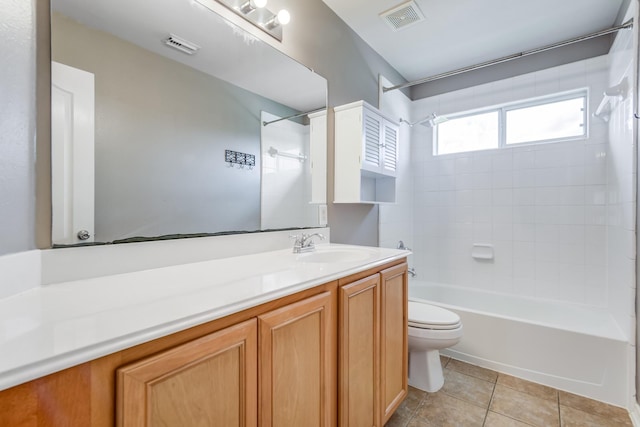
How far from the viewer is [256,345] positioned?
78cm

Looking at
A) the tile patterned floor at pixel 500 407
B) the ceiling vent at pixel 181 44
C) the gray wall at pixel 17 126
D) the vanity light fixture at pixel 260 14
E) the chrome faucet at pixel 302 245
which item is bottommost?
the tile patterned floor at pixel 500 407

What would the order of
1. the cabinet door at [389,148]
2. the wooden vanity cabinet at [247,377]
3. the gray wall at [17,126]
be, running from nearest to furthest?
the wooden vanity cabinet at [247,377] < the gray wall at [17,126] < the cabinet door at [389,148]

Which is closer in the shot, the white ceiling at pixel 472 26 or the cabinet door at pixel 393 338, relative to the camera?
the cabinet door at pixel 393 338

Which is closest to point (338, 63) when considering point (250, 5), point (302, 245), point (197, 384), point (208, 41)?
point (250, 5)

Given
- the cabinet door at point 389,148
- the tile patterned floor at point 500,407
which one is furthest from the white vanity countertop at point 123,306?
the cabinet door at point 389,148

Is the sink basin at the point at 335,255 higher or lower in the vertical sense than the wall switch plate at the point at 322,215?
lower

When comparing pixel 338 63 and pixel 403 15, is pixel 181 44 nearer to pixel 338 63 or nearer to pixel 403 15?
pixel 338 63

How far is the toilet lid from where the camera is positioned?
1.75 metres

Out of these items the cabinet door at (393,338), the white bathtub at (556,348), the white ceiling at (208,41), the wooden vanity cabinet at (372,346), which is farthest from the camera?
the white bathtub at (556,348)

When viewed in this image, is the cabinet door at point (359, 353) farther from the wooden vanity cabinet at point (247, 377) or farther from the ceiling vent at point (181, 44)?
the ceiling vent at point (181, 44)

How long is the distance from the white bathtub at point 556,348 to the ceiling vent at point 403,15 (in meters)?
2.16

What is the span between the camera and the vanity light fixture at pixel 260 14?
1380mm

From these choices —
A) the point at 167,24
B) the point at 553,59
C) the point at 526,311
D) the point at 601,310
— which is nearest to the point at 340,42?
the point at 167,24

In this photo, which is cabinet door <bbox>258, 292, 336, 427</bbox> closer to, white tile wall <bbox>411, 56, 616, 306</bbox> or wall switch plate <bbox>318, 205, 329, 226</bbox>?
wall switch plate <bbox>318, 205, 329, 226</bbox>
